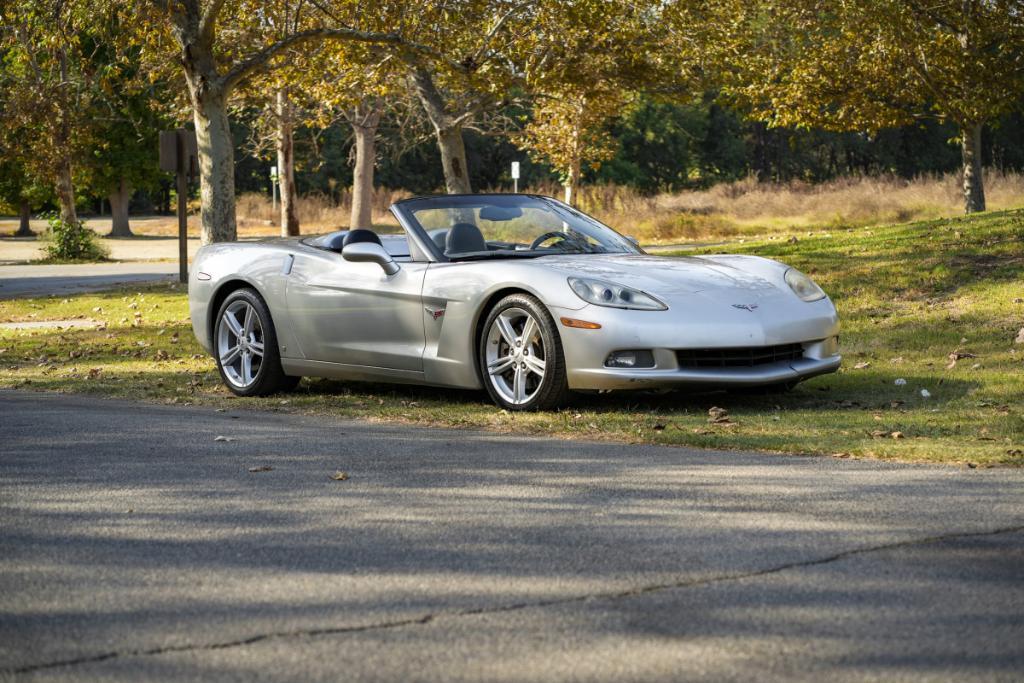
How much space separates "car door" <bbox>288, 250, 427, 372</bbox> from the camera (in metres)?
8.86

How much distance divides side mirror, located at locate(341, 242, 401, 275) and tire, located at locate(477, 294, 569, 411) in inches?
32.2

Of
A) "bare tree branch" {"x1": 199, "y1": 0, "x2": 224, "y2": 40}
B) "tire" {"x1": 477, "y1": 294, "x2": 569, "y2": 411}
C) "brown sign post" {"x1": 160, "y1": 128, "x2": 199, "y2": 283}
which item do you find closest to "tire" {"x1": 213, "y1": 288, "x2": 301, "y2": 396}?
"tire" {"x1": 477, "y1": 294, "x2": 569, "y2": 411}

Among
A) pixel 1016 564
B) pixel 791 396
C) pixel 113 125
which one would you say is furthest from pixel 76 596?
pixel 113 125

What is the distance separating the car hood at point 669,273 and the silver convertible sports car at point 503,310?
1 cm

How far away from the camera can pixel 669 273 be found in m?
8.34

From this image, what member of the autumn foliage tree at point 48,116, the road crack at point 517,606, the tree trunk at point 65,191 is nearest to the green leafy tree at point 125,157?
the autumn foliage tree at point 48,116

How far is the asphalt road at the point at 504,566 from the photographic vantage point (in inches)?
138

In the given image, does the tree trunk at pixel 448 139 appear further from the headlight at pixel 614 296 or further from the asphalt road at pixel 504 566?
the asphalt road at pixel 504 566

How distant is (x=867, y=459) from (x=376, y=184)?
73.7 meters

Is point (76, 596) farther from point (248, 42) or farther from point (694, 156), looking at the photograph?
point (694, 156)

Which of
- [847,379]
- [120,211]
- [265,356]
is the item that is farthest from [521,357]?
[120,211]

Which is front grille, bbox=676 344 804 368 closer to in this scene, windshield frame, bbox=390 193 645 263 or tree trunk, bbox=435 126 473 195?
windshield frame, bbox=390 193 645 263

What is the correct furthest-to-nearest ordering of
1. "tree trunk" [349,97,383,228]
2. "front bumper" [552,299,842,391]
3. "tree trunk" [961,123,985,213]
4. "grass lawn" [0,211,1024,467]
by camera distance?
1. "tree trunk" [349,97,383,228]
2. "tree trunk" [961,123,985,213]
3. "front bumper" [552,299,842,391]
4. "grass lawn" [0,211,1024,467]

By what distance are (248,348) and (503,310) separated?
2334 millimetres
